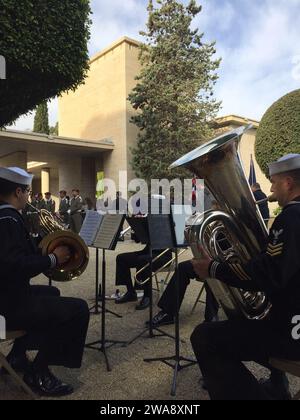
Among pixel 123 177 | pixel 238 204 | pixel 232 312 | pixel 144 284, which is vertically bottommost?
pixel 144 284

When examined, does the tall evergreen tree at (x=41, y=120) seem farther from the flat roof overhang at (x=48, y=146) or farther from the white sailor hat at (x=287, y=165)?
the white sailor hat at (x=287, y=165)

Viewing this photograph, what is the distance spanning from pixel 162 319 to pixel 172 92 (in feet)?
49.8

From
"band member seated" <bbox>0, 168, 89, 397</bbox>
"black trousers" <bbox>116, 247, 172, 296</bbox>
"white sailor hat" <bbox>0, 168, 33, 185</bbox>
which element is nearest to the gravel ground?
"band member seated" <bbox>0, 168, 89, 397</bbox>

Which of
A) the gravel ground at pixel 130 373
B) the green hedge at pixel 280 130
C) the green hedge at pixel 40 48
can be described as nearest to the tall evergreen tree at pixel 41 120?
the green hedge at pixel 280 130

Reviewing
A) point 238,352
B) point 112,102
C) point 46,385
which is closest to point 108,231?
point 46,385

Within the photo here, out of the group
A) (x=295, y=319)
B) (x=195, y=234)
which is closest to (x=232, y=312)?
(x=295, y=319)

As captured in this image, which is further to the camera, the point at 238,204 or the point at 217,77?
the point at 217,77

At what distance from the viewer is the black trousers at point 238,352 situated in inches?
80.5

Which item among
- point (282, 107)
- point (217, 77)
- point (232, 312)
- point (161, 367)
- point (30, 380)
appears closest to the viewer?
point (232, 312)

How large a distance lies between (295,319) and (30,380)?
6.29ft

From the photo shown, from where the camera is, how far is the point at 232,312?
89.0 inches

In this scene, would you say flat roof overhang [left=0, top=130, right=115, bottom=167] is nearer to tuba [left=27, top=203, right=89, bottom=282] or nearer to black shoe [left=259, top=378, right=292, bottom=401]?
tuba [left=27, top=203, right=89, bottom=282]

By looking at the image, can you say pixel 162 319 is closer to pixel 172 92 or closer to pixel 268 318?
pixel 268 318
